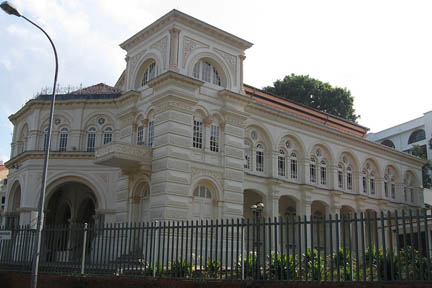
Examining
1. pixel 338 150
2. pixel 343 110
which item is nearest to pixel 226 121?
pixel 338 150

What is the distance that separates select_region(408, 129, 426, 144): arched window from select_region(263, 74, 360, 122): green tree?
42.5 ft

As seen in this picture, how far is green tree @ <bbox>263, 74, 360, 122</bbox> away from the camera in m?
55.0

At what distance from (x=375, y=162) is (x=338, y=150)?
18.3 feet

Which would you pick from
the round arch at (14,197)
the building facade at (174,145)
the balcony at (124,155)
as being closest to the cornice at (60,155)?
the building facade at (174,145)

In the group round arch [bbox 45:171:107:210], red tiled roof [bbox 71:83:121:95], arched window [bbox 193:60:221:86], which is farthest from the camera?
red tiled roof [bbox 71:83:121:95]

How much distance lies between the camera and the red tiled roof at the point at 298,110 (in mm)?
35119

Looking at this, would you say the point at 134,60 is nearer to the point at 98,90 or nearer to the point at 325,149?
the point at 98,90

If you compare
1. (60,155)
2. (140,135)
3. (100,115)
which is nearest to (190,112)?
(140,135)

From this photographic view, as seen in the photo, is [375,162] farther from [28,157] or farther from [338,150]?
[28,157]

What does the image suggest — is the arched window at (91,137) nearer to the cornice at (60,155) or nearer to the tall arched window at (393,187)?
the cornice at (60,155)

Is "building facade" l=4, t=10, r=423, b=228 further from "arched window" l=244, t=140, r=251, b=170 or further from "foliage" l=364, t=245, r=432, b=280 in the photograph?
"foliage" l=364, t=245, r=432, b=280

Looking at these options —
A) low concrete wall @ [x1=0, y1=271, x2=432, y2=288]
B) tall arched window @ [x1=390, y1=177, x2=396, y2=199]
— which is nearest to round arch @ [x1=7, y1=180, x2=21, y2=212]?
low concrete wall @ [x1=0, y1=271, x2=432, y2=288]

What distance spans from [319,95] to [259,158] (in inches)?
963

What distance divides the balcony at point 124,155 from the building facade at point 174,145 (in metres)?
0.06
